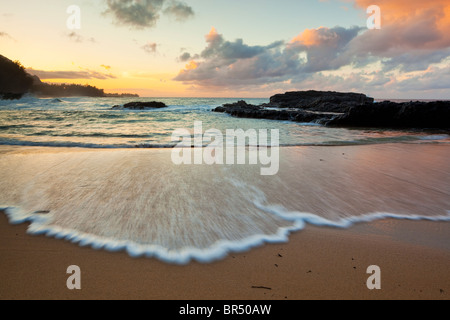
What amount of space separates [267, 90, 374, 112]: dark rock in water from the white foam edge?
80.2 ft

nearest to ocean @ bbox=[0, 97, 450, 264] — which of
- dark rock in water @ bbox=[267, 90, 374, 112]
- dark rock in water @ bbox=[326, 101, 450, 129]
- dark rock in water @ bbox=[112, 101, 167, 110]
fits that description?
dark rock in water @ bbox=[326, 101, 450, 129]

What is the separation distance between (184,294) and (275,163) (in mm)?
3556

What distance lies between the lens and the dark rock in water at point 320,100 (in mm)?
29225

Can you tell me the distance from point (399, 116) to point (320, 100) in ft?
68.3

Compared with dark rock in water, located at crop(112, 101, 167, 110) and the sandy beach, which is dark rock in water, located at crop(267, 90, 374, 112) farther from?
the sandy beach

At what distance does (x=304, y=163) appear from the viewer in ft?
15.3

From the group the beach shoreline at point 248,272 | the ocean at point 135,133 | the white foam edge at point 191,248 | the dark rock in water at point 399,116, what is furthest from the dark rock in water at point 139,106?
the beach shoreline at point 248,272

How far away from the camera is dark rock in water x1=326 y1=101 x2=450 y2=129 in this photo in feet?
44.9

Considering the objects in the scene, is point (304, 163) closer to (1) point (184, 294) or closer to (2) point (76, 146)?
(1) point (184, 294)

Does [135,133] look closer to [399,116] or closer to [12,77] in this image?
[399,116]

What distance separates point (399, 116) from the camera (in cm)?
1442

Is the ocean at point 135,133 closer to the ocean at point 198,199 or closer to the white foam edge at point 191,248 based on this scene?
the ocean at point 198,199

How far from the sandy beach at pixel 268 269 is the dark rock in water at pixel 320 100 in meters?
24.8

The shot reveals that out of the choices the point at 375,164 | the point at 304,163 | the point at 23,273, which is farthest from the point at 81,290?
the point at 375,164
